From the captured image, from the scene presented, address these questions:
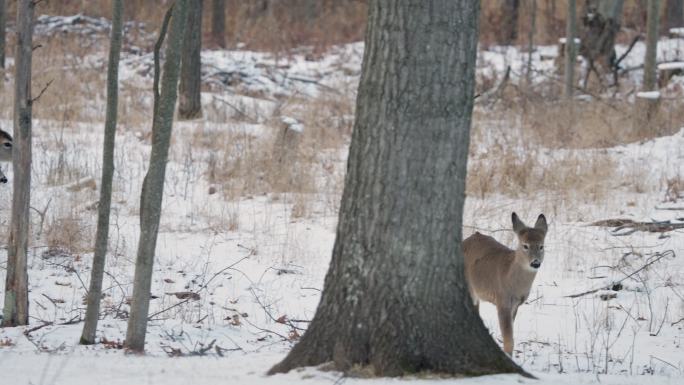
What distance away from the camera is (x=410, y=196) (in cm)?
477

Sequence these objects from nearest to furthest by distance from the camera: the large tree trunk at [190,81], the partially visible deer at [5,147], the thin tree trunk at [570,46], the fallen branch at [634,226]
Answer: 1. the fallen branch at [634,226]
2. the partially visible deer at [5,147]
3. the large tree trunk at [190,81]
4. the thin tree trunk at [570,46]

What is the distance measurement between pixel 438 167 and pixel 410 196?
7.9 inches

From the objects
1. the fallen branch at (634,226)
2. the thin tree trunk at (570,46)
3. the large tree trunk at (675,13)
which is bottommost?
the fallen branch at (634,226)

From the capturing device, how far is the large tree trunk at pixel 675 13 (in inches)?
1057

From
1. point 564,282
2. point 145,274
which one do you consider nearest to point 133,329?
point 145,274

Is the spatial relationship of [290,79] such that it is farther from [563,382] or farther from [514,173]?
[563,382]

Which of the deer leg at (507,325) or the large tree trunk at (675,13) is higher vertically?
the large tree trunk at (675,13)

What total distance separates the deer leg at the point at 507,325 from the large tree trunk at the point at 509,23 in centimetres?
1938

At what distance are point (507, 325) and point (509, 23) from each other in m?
20.8

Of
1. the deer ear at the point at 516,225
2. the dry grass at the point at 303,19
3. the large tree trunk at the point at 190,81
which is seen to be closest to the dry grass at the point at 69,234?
the deer ear at the point at 516,225

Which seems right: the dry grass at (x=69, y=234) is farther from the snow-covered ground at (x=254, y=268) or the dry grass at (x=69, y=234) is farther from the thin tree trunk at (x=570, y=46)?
the thin tree trunk at (x=570, y=46)

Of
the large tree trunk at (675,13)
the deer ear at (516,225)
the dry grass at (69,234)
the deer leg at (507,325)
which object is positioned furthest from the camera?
the large tree trunk at (675,13)

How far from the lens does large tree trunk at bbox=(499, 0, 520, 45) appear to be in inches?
1026

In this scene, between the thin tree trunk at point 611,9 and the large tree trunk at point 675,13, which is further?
the large tree trunk at point 675,13
